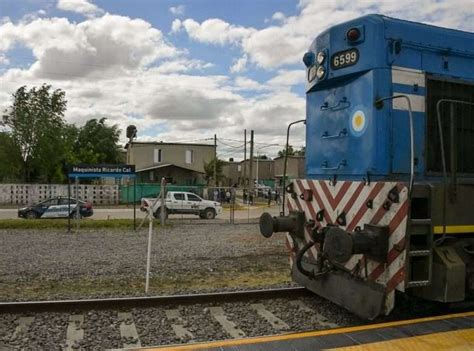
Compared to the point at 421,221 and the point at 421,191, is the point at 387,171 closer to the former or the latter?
the point at 421,191

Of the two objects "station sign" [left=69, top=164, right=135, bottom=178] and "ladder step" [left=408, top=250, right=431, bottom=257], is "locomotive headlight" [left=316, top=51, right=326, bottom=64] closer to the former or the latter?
"ladder step" [left=408, top=250, right=431, bottom=257]

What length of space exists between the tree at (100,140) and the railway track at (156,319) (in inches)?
2274

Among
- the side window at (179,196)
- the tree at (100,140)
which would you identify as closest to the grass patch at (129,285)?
the side window at (179,196)

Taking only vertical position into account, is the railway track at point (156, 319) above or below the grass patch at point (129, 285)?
above

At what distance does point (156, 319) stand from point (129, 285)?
2452mm

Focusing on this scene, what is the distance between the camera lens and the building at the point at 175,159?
51.8m

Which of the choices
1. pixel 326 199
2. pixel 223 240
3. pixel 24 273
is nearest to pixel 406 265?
pixel 326 199

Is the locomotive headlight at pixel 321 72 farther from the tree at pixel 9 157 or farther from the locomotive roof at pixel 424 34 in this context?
the tree at pixel 9 157

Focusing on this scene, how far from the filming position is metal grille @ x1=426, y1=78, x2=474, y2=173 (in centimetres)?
534

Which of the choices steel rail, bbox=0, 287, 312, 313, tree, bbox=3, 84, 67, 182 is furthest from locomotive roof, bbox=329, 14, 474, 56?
tree, bbox=3, 84, 67, 182

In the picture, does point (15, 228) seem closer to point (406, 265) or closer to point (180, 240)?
point (180, 240)

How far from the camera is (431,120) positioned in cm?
535

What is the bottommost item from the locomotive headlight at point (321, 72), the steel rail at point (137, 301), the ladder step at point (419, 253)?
the steel rail at point (137, 301)

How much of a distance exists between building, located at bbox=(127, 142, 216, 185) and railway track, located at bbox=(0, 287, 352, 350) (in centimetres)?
4561
